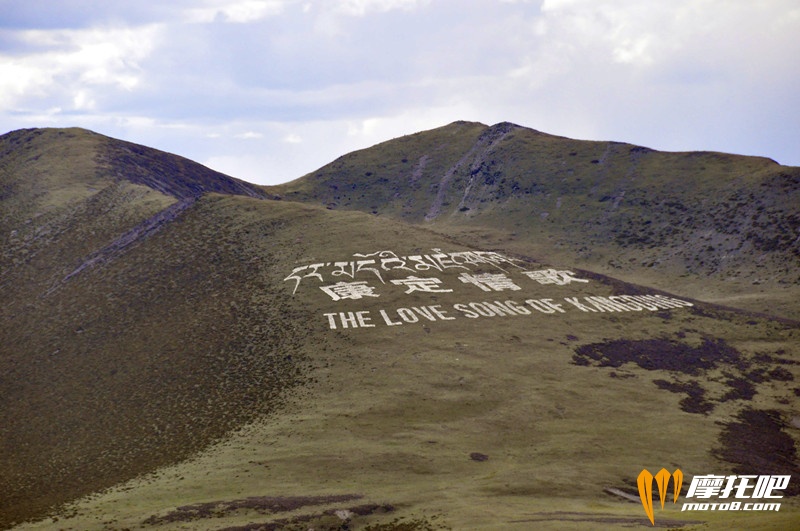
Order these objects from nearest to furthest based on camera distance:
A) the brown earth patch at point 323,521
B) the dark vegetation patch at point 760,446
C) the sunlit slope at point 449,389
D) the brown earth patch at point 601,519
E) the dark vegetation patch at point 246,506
A: the brown earth patch at point 601,519 → the brown earth patch at point 323,521 → the dark vegetation patch at point 246,506 → the sunlit slope at point 449,389 → the dark vegetation patch at point 760,446

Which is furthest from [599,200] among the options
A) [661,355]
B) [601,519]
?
[601,519]

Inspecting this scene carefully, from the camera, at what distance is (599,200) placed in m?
128

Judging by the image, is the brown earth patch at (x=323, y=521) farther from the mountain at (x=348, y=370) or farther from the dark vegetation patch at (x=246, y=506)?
the dark vegetation patch at (x=246, y=506)

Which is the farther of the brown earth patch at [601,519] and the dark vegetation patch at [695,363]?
the dark vegetation patch at [695,363]

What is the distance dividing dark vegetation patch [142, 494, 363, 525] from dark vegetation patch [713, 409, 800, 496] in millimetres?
22195

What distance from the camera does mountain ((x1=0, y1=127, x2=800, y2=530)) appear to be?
34688 mm

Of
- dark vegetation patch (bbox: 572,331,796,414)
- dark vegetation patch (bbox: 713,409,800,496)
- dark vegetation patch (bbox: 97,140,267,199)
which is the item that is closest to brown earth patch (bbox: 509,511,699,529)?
dark vegetation patch (bbox: 713,409,800,496)

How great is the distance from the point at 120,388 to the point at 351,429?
67.2 ft

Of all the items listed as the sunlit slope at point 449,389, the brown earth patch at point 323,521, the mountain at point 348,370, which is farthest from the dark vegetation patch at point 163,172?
the brown earth patch at point 323,521

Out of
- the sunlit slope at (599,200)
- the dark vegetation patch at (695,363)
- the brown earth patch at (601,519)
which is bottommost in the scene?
the brown earth patch at (601,519)

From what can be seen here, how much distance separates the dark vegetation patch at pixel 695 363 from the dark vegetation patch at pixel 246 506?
28279 mm

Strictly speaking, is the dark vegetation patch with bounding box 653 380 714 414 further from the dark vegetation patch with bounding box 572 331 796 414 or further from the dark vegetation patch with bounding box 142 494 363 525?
the dark vegetation patch with bounding box 142 494 363 525

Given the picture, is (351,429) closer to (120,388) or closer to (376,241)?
(120,388)

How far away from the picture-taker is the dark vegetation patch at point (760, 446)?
3888cm
